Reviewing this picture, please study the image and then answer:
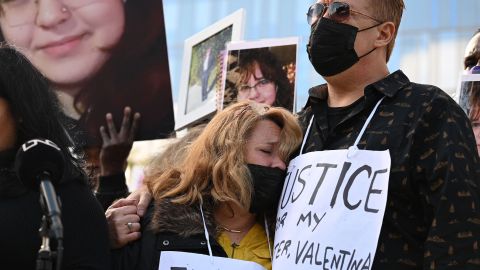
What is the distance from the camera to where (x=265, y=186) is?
3975mm

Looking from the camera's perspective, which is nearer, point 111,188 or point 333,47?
point 333,47

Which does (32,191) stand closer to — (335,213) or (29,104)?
(29,104)

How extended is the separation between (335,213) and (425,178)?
31 centimetres

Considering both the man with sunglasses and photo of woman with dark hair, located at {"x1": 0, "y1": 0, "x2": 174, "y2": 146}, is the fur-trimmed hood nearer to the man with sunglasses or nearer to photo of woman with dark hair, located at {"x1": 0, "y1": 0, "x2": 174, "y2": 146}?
the man with sunglasses

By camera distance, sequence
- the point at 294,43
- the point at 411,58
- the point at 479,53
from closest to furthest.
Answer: the point at 479,53
the point at 294,43
the point at 411,58

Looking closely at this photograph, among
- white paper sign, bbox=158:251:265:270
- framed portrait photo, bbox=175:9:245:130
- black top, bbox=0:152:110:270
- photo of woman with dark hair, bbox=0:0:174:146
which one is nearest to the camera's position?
black top, bbox=0:152:110:270

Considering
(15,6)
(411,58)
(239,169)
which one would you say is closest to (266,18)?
(411,58)

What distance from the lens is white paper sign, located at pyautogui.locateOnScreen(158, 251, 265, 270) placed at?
3.85 m

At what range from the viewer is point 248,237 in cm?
402

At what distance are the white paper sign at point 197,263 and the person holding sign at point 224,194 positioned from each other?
1cm

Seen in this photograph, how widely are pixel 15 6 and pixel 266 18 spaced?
1795 centimetres

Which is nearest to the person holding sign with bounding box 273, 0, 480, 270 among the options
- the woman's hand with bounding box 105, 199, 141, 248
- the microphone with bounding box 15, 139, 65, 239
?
the woman's hand with bounding box 105, 199, 141, 248

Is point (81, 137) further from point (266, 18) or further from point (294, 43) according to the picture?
point (266, 18)

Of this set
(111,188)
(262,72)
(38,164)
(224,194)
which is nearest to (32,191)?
(38,164)
